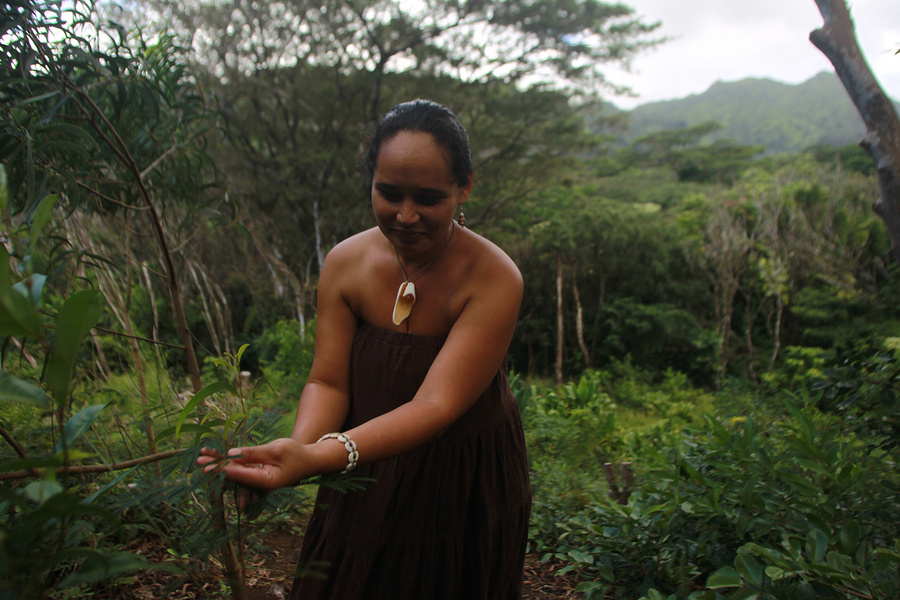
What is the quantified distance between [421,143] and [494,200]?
933 centimetres

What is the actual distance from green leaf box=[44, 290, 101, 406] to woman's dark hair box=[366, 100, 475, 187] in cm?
85

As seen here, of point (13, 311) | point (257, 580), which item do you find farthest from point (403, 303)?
point (257, 580)

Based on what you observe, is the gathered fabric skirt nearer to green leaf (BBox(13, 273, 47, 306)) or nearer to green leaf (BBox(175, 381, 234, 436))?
green leaf (BBox(175, 381, 234, 436))

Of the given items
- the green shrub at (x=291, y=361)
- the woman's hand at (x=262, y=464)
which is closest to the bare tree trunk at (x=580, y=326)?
the green shrub at (x=291, y=361)

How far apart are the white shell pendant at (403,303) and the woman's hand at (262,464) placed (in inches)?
22.2

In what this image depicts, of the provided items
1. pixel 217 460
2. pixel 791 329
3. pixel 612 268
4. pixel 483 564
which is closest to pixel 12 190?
pixel 217 460

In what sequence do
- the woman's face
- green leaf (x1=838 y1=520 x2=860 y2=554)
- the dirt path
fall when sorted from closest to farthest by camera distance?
the woman's face, green leaf (x1=838 y1=520 x2=860 y2=554), the dirt path

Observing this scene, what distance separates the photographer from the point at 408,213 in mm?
1350

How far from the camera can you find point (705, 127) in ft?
86.2

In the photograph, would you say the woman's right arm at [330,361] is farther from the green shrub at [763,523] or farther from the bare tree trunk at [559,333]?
the bare tree trunk at [559,333]

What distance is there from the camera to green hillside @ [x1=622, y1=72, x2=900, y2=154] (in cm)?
3731

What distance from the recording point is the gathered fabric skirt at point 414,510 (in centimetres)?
146

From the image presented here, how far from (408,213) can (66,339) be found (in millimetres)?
809

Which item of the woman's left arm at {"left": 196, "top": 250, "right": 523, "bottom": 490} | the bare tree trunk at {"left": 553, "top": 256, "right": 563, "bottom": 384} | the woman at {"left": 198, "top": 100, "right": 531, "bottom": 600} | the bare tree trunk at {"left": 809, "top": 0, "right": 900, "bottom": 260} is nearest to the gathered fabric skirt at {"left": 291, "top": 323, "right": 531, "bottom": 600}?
the woman at {"left": 198, "top": 100, "right": 531, "bottom": 600}
